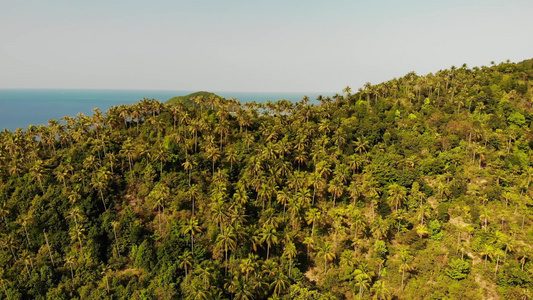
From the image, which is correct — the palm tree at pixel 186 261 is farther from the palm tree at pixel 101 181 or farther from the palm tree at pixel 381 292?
the palm tree at pixel 381 292

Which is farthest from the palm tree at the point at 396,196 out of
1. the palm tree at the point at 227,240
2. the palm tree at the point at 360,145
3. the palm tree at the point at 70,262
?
the palm tree at the point at 70,262

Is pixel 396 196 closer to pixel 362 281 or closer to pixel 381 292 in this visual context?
pixel 362 281

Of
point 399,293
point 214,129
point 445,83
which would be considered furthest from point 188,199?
point 445,83

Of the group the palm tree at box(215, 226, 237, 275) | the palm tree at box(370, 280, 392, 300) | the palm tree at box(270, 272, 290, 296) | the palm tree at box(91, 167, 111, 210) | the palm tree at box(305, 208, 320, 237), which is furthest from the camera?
the palm tree at box(91, 167, 111, 210)

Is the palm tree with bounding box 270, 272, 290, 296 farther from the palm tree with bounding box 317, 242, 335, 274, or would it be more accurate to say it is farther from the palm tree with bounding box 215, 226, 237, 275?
the palm tree with bounding box 215, 226, 237, 275

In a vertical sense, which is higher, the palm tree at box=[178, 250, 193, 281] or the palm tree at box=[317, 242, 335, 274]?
the palm tree at box=[317, 242, 335, 274]

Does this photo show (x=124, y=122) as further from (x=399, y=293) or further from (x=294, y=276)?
(x=399, y=293)

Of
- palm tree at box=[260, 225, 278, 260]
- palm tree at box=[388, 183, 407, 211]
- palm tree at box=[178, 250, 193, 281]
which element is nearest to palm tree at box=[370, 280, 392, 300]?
palm tree at box=[260, 225, 278, 260]

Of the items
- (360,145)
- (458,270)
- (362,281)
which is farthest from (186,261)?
(360,145)
